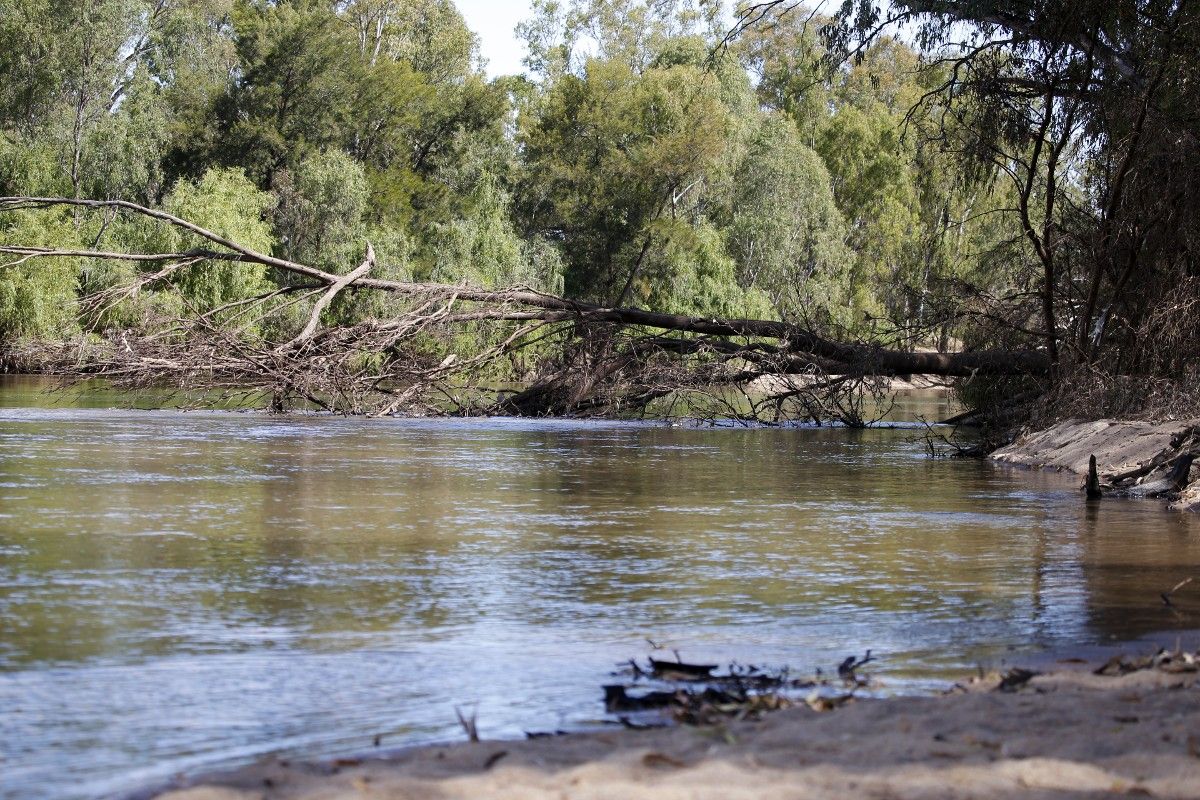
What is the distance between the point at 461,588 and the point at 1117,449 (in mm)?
9906

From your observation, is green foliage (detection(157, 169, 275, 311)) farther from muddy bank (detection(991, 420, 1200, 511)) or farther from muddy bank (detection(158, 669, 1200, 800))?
muddy bank (detection(158, 669, 1200, 800))

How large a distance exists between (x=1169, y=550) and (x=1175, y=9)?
32.1 feet

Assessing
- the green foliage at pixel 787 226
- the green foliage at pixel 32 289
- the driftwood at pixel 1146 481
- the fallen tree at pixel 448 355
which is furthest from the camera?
the green foliage at pixel 787 226

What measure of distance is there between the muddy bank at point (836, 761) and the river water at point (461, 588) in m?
0.49

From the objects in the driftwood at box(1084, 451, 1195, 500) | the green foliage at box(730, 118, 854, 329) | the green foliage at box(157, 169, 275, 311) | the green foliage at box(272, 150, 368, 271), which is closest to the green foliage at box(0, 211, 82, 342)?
the green foliage at box(157, 169, 275, 311)

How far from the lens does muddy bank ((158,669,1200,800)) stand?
4.30 meters

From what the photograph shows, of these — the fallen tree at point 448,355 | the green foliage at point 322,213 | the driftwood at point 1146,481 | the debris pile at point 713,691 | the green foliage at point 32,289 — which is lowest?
the debris pile at point 713,691

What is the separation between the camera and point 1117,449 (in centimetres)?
1605

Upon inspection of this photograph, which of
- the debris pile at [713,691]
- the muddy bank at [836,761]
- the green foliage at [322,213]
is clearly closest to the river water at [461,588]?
the debris pile at [713,691]

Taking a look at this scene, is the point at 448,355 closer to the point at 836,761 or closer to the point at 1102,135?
the point at 1102,135

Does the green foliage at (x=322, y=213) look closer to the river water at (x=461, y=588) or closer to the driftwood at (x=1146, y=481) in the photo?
the river water at (x=461, y=588)

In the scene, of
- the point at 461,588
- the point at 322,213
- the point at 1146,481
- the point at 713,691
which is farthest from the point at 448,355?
the point at 322,213

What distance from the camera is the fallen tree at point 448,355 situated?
21984 millimetres

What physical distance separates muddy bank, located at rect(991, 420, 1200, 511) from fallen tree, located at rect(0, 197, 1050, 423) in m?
4.11
